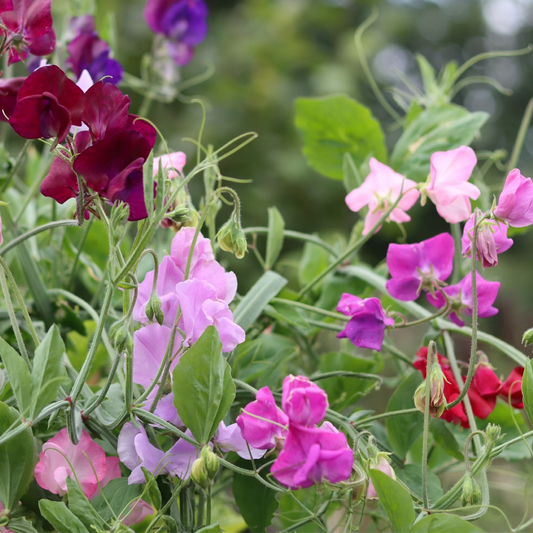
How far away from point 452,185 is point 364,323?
0.11 metres

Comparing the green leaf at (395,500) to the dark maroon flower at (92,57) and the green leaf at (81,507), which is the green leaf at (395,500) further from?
the dark maroon flower at (92,57)

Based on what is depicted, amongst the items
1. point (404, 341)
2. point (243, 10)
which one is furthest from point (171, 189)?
point (404, 341)

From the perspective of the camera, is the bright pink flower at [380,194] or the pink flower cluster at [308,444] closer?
the pink flower cluster at [308,444]

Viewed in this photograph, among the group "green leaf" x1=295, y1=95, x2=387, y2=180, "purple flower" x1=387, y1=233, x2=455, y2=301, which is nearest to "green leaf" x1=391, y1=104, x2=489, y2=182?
"green leaf" x1=295, y1=95, x2=387, y2=180

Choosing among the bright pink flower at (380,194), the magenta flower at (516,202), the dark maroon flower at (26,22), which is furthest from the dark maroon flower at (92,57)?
the magenta flower at (516,202)

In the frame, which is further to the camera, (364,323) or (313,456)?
(364,323)

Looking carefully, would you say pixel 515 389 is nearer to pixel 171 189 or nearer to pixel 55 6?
pixel 171 189

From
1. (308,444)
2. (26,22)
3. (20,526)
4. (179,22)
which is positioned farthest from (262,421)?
(179,22)

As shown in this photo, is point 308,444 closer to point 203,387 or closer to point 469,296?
point 203,387

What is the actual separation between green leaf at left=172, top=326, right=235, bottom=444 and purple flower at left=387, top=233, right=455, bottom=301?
0.54 ft

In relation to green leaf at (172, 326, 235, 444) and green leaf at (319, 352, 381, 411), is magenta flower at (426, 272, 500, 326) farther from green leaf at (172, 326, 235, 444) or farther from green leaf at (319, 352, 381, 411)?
green leaf at (172, 326, 235, 444)

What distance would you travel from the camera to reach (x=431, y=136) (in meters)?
0.54

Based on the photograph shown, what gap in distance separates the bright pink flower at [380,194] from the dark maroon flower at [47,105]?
0.22m

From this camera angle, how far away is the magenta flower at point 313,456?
0.27 m
